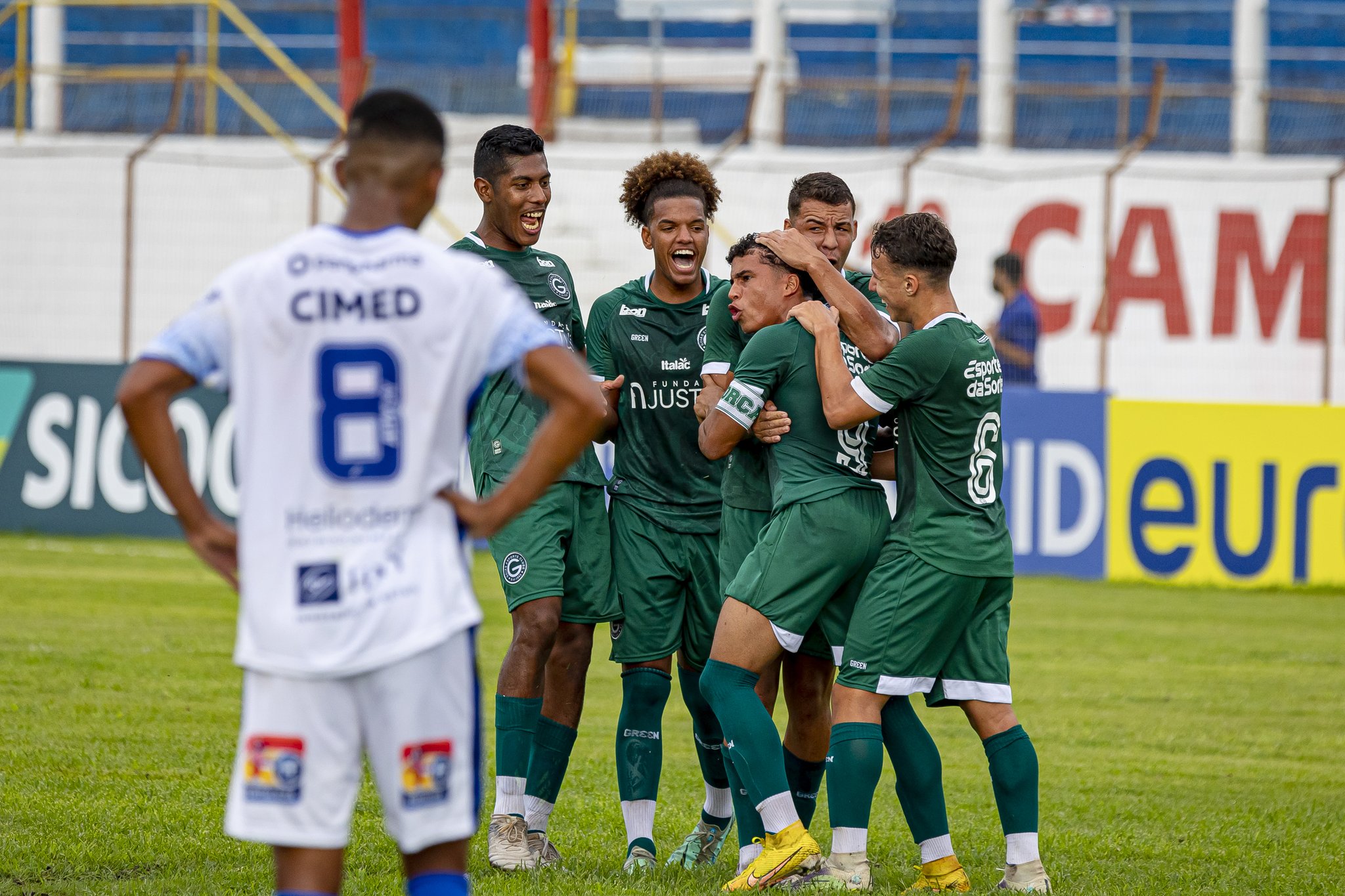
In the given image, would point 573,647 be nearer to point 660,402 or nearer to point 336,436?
point 660,402

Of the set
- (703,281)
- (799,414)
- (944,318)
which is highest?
(703,281)

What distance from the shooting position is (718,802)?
6379 millimetres

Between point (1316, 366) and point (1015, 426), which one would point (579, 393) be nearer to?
point (1015, 426)

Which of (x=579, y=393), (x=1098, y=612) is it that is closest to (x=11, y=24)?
(x=1098, y=612)

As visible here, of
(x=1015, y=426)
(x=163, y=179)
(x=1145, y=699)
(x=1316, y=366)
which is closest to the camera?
(x=1145, y=699)

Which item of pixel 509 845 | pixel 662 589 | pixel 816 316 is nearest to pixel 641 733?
pixel 662 589

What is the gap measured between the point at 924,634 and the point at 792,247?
4.57ft

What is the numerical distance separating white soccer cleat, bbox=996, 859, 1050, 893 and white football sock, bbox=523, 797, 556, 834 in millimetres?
1648

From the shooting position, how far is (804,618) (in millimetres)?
5508

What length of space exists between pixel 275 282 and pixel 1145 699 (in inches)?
309

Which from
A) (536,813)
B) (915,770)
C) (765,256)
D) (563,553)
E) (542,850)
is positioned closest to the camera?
(915,770)

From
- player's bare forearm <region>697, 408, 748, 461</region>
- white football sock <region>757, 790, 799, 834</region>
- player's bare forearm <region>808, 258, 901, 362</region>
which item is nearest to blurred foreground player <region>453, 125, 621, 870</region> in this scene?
player's bare forearm <region>697, 408, 748, 461</region>

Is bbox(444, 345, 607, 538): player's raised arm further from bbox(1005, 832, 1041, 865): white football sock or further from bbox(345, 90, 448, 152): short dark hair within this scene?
bbox(1005, 832, 1041, 865): white football sock

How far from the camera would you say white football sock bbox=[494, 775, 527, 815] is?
5977mm
